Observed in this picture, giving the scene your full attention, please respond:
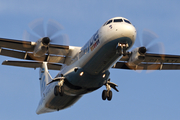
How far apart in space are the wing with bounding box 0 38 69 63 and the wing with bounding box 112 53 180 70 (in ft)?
13.4

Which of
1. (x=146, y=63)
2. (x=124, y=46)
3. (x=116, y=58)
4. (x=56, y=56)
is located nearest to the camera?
(x=124, y=46)

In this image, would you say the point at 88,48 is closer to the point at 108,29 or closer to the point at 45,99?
the point at 108,29

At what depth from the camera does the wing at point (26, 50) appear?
18.2 metres

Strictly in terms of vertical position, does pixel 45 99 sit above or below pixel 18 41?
below

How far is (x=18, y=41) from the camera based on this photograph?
1809 cm

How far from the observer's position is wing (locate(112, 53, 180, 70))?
2045 cm

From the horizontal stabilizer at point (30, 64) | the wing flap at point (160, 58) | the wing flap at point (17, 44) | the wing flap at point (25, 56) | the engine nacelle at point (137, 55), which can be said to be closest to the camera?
the wing flap at point (17, 44)

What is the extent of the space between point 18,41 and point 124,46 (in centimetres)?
677

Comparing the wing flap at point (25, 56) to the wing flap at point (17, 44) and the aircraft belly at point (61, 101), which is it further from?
the aircraft belly at point (61, 101)

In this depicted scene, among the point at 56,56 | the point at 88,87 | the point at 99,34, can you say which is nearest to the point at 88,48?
the point at 99,34

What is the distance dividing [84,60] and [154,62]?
6.69 m

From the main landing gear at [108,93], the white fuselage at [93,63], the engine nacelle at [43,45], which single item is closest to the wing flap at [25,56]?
the white fuselage at [93,63]

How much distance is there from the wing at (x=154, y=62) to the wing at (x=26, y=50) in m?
4.10

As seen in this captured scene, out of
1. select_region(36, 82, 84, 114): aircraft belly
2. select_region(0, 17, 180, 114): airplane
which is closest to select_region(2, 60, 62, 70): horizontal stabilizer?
select_region(0, 17, 180, 114): airplane
